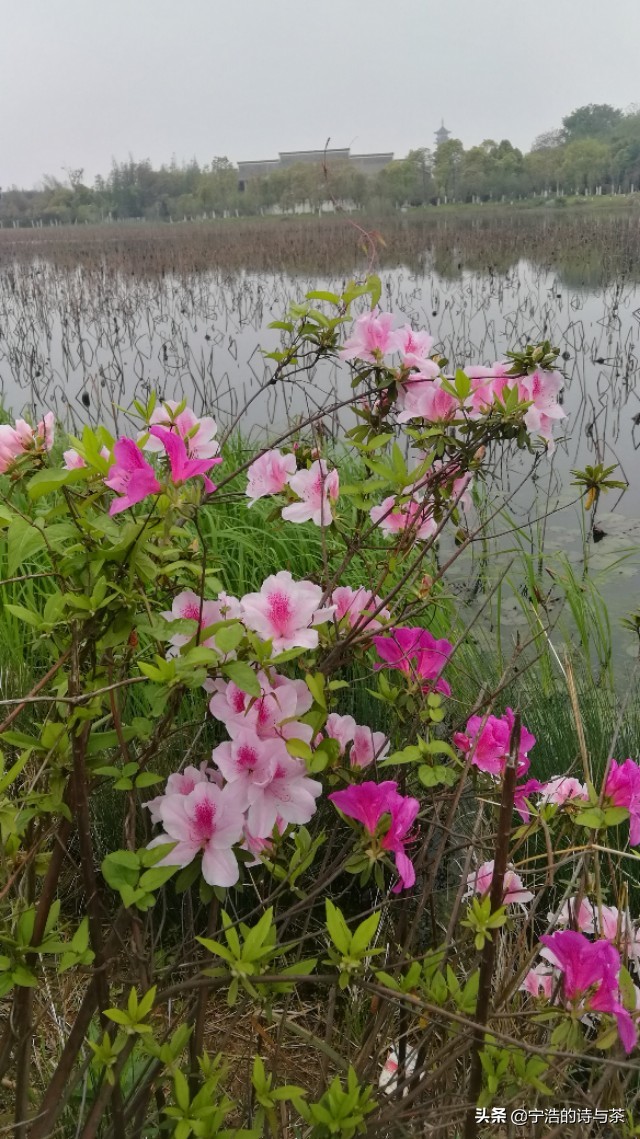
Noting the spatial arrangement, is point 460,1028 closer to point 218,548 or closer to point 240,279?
point 218,548

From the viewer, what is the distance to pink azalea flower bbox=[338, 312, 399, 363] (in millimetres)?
1015

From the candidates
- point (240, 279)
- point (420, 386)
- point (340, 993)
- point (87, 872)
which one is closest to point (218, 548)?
point (340, 993)

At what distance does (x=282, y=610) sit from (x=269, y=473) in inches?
12.1

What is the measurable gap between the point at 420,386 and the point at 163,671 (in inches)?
21.2

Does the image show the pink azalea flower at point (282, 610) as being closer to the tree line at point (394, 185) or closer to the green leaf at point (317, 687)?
the green leaf at point (317, 687)

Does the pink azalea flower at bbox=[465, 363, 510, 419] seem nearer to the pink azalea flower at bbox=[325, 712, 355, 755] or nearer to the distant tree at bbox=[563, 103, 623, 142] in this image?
the pink azalea flower at bbox=[325, 712, 355, 755]

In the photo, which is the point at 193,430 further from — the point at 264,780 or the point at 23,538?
the point at 264,780

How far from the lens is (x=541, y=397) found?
3.27 feet

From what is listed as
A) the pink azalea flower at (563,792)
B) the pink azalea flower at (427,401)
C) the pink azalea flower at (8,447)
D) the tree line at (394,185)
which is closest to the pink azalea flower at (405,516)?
the pink azalea flower at (427,401)

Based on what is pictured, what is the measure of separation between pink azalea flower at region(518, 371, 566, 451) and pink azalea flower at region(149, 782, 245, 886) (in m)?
0.59

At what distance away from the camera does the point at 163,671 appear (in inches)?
28.0

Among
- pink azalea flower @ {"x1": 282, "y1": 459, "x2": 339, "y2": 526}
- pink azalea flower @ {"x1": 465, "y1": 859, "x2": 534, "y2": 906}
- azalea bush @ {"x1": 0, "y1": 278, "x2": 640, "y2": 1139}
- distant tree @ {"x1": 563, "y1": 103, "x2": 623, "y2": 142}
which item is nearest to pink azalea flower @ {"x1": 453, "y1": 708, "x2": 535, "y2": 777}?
azalea bush @ {"x1": 0, "y1": 278, "x2": 640, "y2": 1139}

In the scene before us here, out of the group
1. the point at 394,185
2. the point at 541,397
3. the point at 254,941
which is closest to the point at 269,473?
the point at 541,397

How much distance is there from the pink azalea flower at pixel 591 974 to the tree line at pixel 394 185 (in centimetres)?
2403
